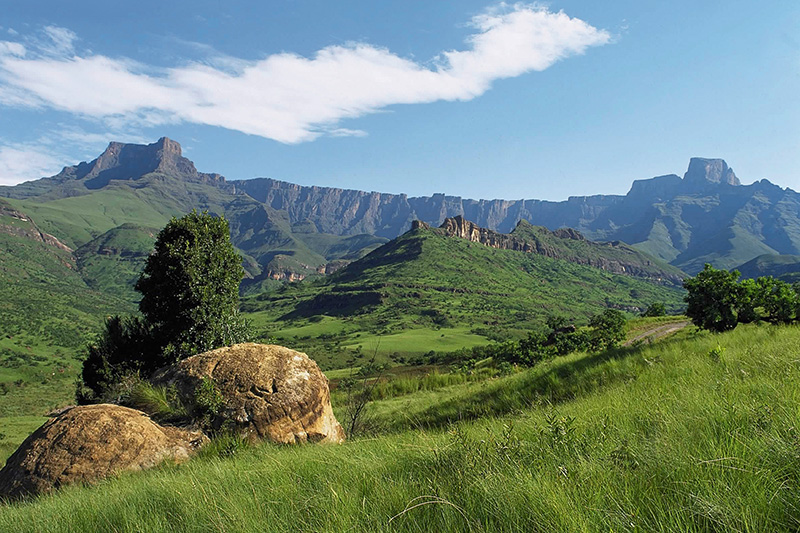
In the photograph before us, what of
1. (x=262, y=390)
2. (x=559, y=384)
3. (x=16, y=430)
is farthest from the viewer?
(x=16, y=430)

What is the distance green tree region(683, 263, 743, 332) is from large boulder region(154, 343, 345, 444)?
12.0 meters

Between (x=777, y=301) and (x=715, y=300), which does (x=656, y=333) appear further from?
(x=715, y=300)

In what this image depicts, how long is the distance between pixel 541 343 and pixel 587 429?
3599cm

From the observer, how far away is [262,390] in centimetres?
1005

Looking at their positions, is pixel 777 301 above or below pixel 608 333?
above

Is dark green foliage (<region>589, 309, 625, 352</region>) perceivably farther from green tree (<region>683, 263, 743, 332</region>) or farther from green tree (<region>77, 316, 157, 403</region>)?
green tree (<region>77, 316, 157, 403</region>)

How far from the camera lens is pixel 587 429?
420cm

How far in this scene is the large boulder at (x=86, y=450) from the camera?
22.7ft

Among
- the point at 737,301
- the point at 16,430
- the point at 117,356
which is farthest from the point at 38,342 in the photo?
the point at 737,301

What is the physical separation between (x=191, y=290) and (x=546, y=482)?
20.4m

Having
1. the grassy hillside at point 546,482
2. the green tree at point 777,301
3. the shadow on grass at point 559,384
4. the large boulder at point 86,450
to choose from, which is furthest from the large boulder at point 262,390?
the green tree at point 777,301

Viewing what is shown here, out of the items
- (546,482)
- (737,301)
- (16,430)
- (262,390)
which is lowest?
(16,430)

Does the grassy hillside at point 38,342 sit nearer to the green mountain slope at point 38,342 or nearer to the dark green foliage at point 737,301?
the green mountain slope at point 38,342

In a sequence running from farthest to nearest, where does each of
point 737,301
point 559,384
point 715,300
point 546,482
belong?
point 715,300, point 737,301, point 559,384, point 546,482
